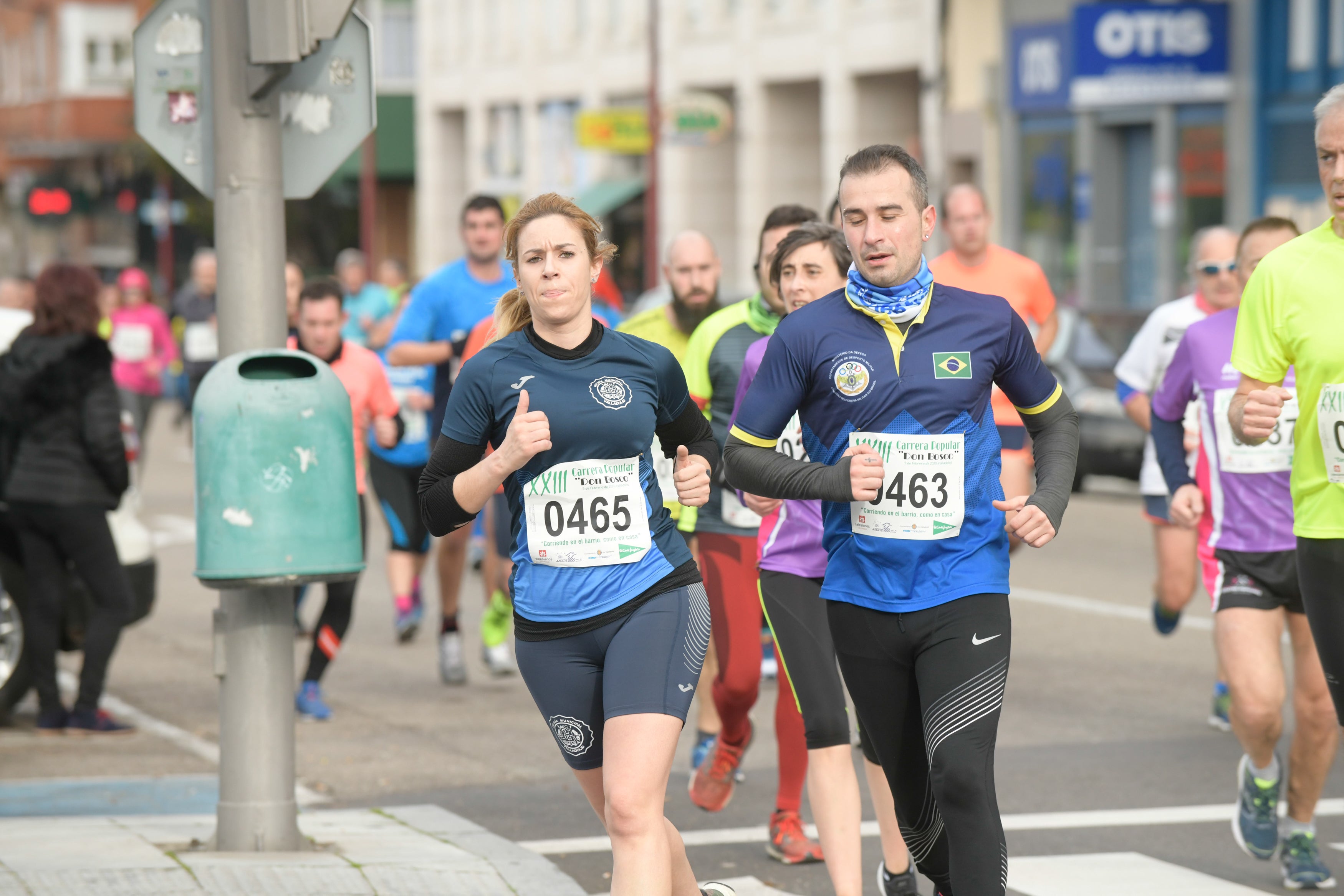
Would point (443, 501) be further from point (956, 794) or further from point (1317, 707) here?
point (1317, 707)

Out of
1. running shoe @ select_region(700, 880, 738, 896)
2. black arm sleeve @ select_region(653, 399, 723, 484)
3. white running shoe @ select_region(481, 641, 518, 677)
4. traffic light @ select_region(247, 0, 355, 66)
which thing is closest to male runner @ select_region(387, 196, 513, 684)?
white running shoe @ select_region(481, 641, 518, 677)

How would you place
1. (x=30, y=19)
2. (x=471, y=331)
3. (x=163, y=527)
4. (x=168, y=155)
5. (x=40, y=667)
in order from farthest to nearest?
(x=30, y=19) → (x=163, y=527) → (x=471, y=331) → (x=40, y=667) → (x=168, y=155)

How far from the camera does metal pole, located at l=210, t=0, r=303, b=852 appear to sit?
6.18 m

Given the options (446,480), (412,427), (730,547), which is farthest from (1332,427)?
(412,427)

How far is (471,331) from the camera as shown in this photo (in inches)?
398

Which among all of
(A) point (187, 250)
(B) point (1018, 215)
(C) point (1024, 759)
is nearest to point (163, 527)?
(C) point (1024, 759)

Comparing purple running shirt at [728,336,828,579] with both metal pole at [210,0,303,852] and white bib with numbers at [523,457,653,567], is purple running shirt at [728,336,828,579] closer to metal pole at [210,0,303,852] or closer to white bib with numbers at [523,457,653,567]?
white bib with numbers at [523,457,653,567]

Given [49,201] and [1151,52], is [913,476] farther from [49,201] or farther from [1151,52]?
[49,201]

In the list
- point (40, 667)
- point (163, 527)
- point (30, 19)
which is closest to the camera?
point (40, 667)

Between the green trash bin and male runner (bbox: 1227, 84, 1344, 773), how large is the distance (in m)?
2.53

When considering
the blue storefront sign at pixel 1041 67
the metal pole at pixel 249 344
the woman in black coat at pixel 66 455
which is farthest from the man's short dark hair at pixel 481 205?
the blue storefront sign at pixel 1041 67

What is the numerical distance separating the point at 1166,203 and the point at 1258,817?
21879mm

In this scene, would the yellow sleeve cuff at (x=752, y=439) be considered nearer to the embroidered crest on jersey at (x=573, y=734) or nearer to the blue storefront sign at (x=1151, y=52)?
the embroidered crest on jersey at (x=573, y=734)

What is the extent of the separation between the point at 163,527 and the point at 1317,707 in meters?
12.9
